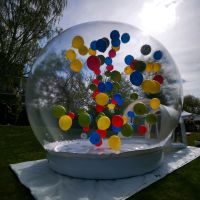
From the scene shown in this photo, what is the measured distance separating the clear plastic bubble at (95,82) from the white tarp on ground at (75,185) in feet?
2.20

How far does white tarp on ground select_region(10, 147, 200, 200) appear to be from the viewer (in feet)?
14.6

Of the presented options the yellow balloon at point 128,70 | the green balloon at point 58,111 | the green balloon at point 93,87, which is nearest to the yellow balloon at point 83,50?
the green balloon at point 93,87

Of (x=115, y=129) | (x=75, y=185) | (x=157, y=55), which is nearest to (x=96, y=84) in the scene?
(x=115, y=129)

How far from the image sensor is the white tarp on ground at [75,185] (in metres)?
4.46

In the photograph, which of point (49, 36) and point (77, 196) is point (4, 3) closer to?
point (49, 36)

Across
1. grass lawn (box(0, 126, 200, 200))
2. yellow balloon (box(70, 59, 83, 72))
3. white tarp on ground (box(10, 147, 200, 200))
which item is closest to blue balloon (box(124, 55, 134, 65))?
yellow balloon (box(70, 59, 83, 72))

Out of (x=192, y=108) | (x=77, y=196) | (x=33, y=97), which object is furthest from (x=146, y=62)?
(x=192, y=108)

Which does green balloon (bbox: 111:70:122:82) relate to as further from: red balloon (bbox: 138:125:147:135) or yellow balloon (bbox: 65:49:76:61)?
red balloon (bbox: 138:125:147:135)

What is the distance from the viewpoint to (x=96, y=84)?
6.13 metres

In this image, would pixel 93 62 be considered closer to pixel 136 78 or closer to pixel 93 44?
pixel 93 44

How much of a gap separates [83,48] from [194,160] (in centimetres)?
453

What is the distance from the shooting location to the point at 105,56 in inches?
239

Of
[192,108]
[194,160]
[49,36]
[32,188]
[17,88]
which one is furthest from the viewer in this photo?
[192,108]

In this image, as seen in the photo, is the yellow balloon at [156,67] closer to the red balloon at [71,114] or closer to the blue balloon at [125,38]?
the blue balloon at [125,38]
